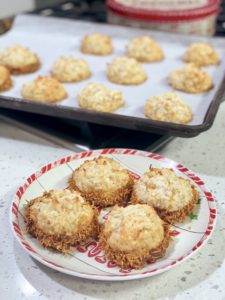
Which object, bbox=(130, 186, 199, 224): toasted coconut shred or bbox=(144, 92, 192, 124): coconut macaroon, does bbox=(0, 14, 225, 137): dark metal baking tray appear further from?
bbox=(130, 186, 199, 224): toasted coconut shred

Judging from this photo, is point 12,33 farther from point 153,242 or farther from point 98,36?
point 153,242

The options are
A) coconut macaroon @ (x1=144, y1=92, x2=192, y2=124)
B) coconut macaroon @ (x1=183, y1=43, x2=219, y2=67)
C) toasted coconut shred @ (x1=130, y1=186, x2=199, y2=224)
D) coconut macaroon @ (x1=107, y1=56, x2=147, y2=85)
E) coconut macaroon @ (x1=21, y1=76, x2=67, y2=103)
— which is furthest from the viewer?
coconut macaroon @ (x1=183, y1=43, x2=219, y2=67)

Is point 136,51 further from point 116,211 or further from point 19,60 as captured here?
point 116,211

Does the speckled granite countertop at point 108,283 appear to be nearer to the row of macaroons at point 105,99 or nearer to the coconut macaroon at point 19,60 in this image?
the row of macaroons at point 105,99

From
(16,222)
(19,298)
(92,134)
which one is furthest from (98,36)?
(19,298)

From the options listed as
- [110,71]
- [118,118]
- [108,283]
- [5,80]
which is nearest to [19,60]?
[5,80]

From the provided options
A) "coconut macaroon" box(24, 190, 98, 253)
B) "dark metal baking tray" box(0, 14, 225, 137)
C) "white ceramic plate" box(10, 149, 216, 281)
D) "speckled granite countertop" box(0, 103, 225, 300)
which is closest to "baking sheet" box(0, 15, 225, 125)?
"dark metal baking tray" box(0, 14, 225, 137)

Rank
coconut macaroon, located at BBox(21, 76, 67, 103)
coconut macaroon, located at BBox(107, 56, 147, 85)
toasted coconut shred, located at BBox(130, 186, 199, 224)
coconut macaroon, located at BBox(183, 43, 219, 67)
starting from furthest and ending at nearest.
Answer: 1. coconut macaroon, located at BBox(183, 43, 219, 67)
2. coconut macaroon, located at BBox(107, 56, 147, 85)
3. coconut macaroon, located at BBox(21, 76, 67, 103)
4. toasted coconut shred, located at BBox(130, 186, 199, 224)
